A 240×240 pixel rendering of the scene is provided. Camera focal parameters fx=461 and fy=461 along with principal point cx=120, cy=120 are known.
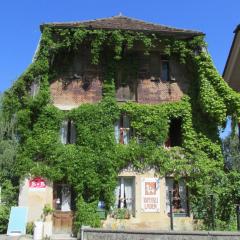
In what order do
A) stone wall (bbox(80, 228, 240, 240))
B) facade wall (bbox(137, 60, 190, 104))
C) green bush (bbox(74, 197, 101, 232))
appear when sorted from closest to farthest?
1. stone wall (bbox(80, 228, 240, 240))
2. green bush (bbox(74, 197, 101, 232))
3. facade wall (bbox(137, 60, 190, 104))

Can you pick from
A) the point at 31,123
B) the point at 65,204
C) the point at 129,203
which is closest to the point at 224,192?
the point at 129,203

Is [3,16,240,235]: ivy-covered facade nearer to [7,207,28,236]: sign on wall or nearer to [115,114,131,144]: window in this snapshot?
[115,114,131,144]: window

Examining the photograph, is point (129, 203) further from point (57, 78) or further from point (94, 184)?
point (57, 78)

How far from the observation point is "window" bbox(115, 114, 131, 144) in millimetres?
22547

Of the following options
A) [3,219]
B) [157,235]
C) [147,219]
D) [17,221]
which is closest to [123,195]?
[147,219]

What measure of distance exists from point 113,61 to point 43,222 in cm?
866

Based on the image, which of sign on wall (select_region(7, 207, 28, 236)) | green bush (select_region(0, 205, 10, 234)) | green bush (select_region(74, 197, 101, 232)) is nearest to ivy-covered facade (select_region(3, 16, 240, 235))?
green bush (select_region(74, 197, 101, 232))

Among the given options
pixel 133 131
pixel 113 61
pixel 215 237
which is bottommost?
pixel 215 237

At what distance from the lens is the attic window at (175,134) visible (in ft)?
75.2

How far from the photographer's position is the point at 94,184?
68.4ft

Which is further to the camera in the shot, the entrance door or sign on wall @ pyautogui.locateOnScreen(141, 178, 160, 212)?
sign on wall @ pyautogui.locateOnScreen(141, 178, 160, 212)

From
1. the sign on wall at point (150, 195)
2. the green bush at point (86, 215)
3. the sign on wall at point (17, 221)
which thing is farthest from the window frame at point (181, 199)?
the sign on wall at point (17, 221)

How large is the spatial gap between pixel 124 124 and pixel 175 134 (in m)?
2.65

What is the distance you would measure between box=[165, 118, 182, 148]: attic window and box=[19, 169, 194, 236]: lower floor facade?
1841 millimetres
